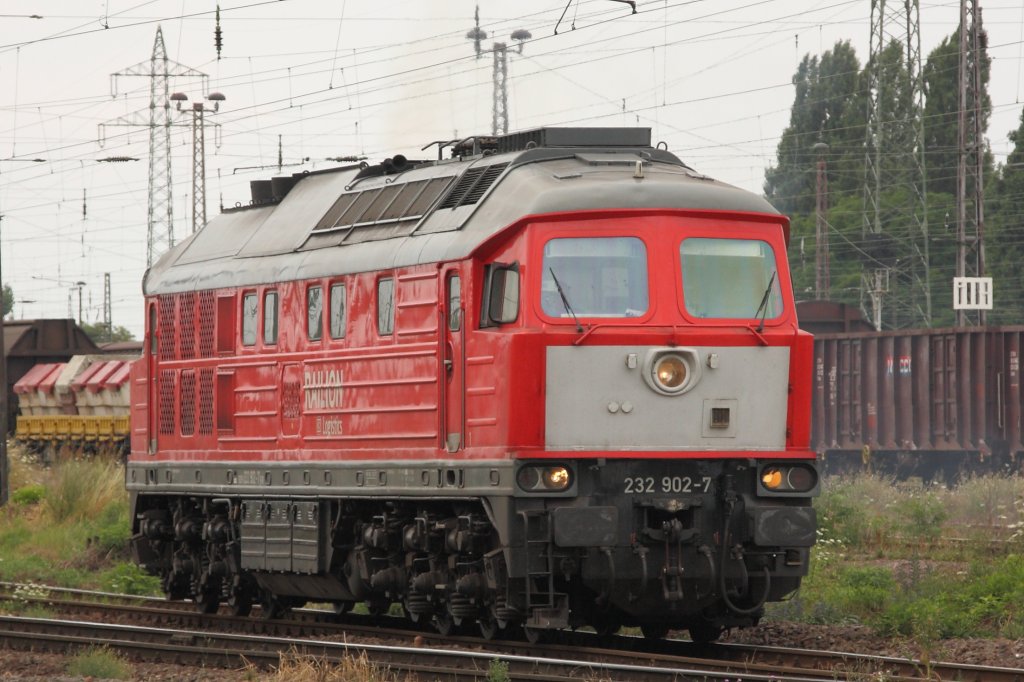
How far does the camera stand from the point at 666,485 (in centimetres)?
1289

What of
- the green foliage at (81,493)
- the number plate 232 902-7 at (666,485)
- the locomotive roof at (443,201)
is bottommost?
the green foliage at (81,493)

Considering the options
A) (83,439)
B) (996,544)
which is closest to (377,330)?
(996,544)

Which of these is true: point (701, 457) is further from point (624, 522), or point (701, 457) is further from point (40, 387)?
point (40, 387)

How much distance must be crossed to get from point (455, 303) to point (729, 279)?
7.03 ft

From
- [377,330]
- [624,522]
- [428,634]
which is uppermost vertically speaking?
[377,330]

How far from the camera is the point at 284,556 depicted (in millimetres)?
16078

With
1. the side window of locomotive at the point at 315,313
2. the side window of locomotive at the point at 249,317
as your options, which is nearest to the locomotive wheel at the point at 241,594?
the side window of locomotive at the point at 249,317

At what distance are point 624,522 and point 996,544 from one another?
7.98m

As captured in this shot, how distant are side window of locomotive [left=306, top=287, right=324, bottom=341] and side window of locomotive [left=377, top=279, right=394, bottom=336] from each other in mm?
1001

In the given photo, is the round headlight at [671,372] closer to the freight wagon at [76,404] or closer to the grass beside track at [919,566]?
the grass beside track at [919,566]

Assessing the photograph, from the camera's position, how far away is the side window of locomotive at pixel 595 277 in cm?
1285

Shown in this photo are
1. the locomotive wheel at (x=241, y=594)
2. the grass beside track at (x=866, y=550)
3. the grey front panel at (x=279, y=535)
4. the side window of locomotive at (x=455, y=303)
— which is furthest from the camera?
the locomotive wheel at (x=241, y=594)

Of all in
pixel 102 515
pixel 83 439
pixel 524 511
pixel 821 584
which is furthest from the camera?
pixel 83 439

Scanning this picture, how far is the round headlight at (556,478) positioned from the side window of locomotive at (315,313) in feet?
12.0
